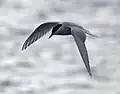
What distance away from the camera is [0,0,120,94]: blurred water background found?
251 centimetres

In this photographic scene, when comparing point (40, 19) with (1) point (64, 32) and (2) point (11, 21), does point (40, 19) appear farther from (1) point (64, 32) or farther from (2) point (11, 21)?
(1) point (64, 32)

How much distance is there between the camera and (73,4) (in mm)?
3793

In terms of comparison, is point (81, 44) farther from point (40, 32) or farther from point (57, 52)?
point (57, 52)

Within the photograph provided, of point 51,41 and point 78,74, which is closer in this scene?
point 78,74

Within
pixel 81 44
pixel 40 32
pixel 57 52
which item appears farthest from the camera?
pixel 57 52

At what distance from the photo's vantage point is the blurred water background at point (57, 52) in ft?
8.24

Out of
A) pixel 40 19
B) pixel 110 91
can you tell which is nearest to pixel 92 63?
pixel 110 91

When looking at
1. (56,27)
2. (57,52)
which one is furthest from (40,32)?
(57,52)

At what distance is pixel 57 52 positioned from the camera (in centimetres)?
292

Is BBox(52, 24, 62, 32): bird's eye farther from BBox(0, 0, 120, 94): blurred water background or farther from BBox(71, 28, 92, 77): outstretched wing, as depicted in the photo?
BBox(0, 0, 120, 94): blurred water background

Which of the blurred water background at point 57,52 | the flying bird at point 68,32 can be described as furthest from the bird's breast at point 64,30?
the blurred water background at point 57,52

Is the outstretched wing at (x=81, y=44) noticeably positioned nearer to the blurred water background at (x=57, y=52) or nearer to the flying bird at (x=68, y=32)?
the flying bird at (x=68, y=32)

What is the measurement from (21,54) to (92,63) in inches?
16.8

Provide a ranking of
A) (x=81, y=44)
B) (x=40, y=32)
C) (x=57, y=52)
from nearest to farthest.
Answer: (x=81, y=44) → (x=40, y=32) → (x=57, y=52)
